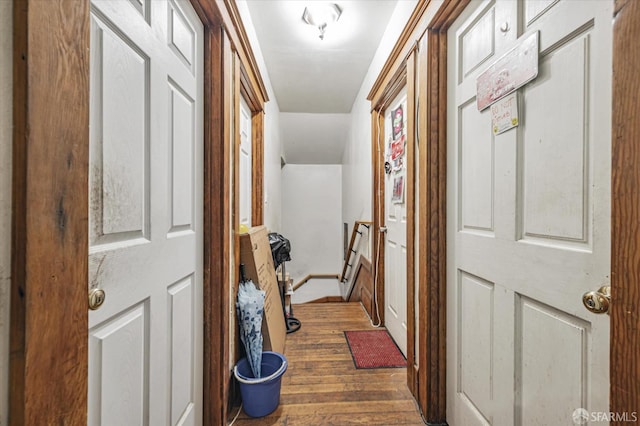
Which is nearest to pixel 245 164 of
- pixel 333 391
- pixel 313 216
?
pixel 333 391

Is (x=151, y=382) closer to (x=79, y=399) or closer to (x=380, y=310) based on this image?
(x=79, y=399)

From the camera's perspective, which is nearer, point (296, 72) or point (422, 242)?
point (422, 242)

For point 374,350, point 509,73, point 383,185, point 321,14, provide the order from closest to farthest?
1. point 509,73
2. point 321,14
3. point 374,350
4. point 383,185

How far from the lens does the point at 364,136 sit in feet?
10.1

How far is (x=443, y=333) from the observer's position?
139 centimetres

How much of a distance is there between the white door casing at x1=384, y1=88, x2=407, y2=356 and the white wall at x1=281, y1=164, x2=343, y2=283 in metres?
2.48

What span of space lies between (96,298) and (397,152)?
2.00 meters

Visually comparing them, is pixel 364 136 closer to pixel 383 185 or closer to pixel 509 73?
pixel 383 185

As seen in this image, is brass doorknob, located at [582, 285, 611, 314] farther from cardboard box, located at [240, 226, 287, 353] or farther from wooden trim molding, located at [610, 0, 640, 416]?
cardboard box, located at [240, 226, 287, 353]

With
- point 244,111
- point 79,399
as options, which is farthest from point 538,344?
point 244,111

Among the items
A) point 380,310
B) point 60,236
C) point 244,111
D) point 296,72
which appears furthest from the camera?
point 296,72

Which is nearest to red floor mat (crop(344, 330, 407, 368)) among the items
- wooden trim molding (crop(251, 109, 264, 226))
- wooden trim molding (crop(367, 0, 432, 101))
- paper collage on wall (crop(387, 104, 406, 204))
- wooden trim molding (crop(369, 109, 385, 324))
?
wooden trim molding (crop(369, 109, 385, 324))

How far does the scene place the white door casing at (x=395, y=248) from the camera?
2.06m

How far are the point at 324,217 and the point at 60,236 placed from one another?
15.1ft
